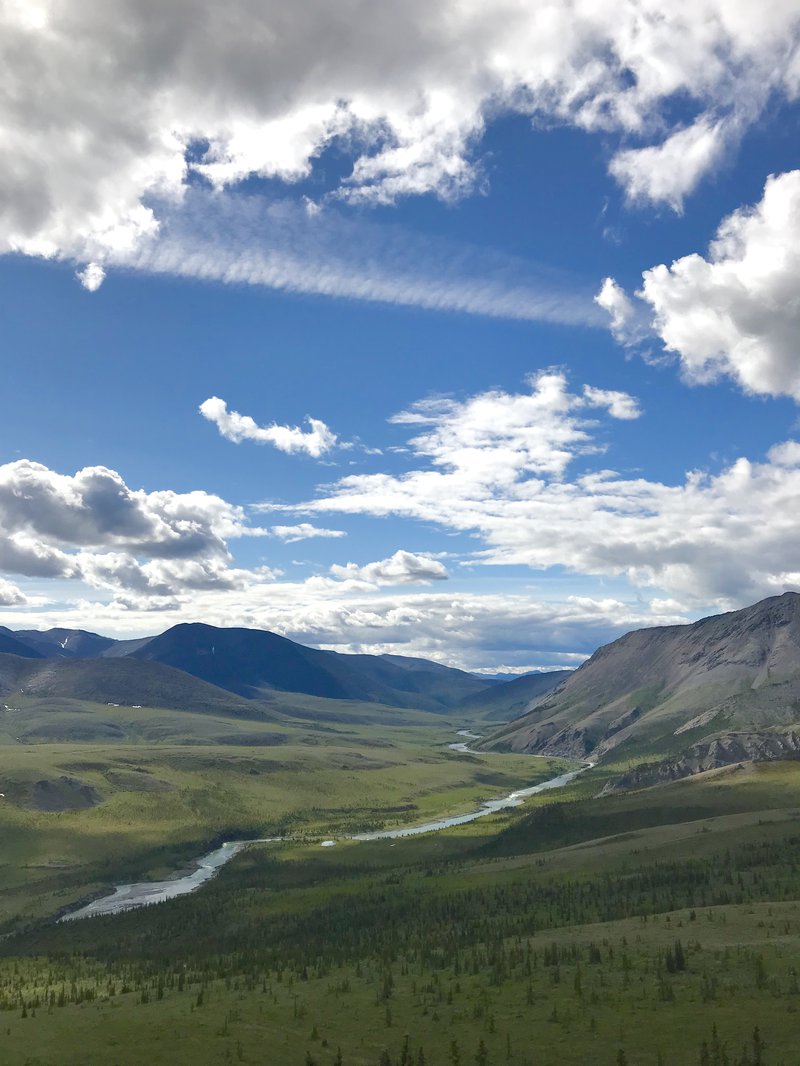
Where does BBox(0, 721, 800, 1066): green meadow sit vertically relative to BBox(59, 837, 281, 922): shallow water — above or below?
above

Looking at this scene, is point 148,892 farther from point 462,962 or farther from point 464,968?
point 464,968

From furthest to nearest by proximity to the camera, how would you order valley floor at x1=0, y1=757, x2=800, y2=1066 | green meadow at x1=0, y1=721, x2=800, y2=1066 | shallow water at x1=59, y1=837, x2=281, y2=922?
shallow water at x1=59, y1=837, x2=281, y2=922 → green meadow at x1=0, y1=721, x2=800, y2=1066 → valley floor at x1=0, y1=757, x2=800, y2=1066

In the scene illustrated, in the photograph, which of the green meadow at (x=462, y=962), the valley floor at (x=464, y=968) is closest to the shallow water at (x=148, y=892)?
the green meadow at (x=462, y=962)

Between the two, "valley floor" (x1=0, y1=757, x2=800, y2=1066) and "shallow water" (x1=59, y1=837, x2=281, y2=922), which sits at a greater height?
"valley floor" (x1=0, y1=757, x2=800, y2=1066)

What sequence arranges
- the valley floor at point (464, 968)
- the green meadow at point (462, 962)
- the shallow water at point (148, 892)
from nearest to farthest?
the valley floor at point (464, 968), the green meadow at point (462, 962), the shallow water at point (148, 892)

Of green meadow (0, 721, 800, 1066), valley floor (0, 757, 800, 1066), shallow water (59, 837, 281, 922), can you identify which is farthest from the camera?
shallow water (59, 837, 281, 922)

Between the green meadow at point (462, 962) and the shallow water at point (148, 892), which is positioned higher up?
the green meadow at point (462, 962)

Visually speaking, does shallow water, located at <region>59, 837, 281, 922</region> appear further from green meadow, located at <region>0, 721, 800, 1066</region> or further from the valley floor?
the valley floor

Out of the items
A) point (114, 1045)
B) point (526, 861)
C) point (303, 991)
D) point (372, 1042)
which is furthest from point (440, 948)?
point (526, 861)

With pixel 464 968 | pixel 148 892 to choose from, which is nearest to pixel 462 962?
pixel 464 968

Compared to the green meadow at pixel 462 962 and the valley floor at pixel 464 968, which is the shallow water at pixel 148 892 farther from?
the valley floor at pixel 464 968

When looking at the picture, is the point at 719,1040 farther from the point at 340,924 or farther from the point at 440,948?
the point at 340,924

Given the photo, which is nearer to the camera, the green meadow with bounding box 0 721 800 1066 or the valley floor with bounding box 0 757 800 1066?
the valley floor with bounding box 0 757 800 1066

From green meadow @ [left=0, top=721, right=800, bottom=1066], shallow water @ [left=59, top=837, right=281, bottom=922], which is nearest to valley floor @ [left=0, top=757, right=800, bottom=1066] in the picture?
green meadow @ [left=0, top=721, right=800, bottom=1066]
